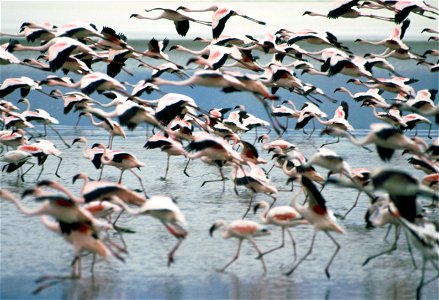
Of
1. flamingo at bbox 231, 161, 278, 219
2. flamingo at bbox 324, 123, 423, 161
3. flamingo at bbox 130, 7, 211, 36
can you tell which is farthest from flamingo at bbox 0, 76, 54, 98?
flamingo at bbox 324, 123, 423, 161

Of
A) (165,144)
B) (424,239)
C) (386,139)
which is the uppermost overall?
(386,139)

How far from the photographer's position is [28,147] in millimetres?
9883

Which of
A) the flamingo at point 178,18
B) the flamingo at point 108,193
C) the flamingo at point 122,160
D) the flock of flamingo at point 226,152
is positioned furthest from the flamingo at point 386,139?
the flamingo at point 178,18

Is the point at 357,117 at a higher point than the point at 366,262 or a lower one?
lower

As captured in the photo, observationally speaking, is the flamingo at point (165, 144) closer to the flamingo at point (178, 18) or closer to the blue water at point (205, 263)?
the blue water at point (205, 263)

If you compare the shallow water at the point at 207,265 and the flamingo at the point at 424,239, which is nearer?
the flamingo at the point at 424,239

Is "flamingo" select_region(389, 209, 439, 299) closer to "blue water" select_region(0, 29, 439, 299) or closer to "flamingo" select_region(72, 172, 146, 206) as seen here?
"blue water" select_region(0, 29, 439, 299)

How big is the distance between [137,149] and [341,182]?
7359 millimetres

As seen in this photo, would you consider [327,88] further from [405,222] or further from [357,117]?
[405,222]

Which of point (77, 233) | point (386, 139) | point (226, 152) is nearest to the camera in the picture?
point (77, 233)

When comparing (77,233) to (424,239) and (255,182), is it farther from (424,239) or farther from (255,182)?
(255,182)

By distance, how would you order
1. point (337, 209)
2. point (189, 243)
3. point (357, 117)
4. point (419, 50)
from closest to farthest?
point (189, 243)
point (337, 209)
point (357, 117)
point (419, 50)

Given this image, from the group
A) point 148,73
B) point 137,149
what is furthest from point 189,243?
point 148,73

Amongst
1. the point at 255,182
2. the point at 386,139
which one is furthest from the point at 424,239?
the point at 255,182
